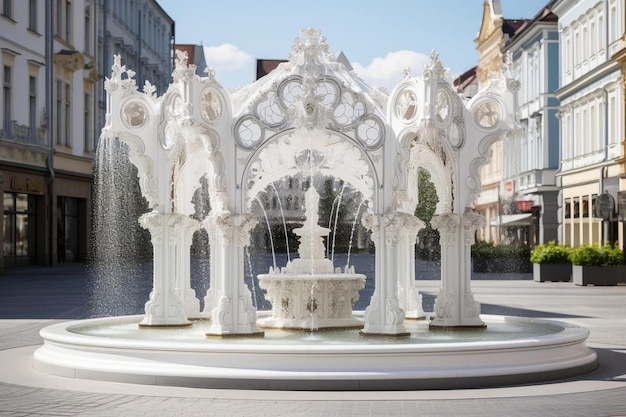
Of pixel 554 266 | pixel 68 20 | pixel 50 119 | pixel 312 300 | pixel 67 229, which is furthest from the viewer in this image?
pixel 67 229

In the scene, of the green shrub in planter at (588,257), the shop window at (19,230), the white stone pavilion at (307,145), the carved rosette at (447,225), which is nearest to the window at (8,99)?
the shop window at (19,230)

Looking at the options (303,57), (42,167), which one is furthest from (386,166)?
(42,167)

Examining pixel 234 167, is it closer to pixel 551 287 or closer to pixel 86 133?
pixel 551 287

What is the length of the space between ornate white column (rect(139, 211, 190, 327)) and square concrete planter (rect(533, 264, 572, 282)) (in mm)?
24854

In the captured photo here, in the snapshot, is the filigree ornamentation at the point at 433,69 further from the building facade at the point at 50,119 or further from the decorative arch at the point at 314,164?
the building facade at the point at 50,119

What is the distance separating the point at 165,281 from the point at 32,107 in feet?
104

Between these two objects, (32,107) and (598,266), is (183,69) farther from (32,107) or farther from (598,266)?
(32,107)

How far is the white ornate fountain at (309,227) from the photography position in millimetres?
12750

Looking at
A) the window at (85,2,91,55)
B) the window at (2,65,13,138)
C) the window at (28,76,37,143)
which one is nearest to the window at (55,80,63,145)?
the window at (28,76,37,143)

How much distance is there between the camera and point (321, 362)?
41.4 feet

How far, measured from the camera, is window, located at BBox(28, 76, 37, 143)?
45.8 meters

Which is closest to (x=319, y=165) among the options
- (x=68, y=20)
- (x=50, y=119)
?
(x=50, y=119)

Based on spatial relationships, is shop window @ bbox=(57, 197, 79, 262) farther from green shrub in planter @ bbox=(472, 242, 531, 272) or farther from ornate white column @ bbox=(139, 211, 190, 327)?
ornate white column @ bbox=(139, 211, 190, 327)

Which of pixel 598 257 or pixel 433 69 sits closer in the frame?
pixel 433 69
